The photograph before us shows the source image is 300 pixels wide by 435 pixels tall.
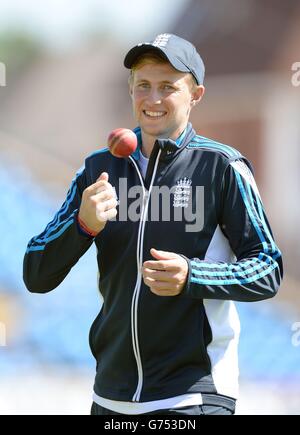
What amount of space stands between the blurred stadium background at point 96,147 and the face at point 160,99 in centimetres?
295

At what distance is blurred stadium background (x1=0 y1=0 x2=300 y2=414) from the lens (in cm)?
635

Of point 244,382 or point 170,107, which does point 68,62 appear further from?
point 170,107

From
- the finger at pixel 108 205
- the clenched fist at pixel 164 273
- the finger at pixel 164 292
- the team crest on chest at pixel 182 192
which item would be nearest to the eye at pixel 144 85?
the team crest on chest at pixel 182 192

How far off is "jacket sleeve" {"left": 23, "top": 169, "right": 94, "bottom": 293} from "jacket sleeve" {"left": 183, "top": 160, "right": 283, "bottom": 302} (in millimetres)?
407

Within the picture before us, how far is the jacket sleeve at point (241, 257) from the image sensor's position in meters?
2.71

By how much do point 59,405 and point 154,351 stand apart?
3250 millimetres

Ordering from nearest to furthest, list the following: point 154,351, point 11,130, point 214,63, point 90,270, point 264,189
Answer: point 154,351 < point 90,270 < point 11,130 < point 264,189 < point 214,63

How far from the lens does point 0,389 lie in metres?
6.14

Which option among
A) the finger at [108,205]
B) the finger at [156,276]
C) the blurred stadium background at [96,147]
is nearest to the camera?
the finger at [156,276]

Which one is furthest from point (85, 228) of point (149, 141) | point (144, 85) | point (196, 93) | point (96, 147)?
point (96, 147)

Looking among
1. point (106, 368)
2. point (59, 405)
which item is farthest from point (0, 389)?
point (106, 368)

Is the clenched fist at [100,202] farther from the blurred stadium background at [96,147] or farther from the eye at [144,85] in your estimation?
the blurred stadium background at [96,147]

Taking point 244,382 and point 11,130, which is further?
point 11,130

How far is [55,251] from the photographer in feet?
9.55
